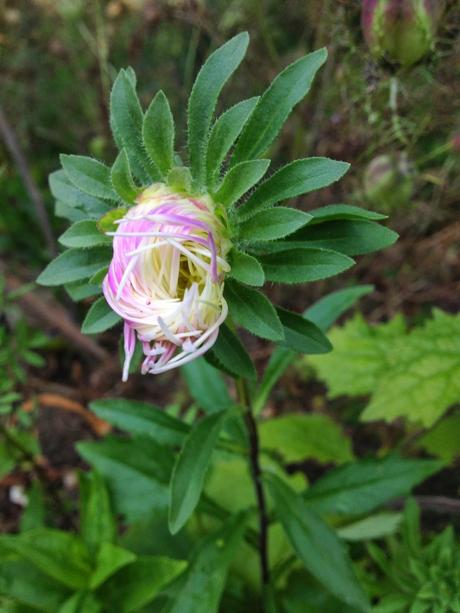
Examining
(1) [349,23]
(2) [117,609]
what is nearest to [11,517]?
(2) [117,609]

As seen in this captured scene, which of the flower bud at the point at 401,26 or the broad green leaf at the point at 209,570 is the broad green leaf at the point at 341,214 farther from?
the broad green leaf at the point at 209,570

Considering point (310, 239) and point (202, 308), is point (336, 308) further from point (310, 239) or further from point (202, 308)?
point (202, 308)

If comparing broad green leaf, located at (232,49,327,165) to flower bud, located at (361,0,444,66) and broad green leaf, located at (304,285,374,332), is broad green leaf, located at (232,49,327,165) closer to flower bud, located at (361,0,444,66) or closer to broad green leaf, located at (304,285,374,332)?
flower bud, located at (361,0,444,66)

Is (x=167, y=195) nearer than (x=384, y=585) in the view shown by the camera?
Yes

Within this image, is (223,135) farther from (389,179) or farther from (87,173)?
(389,179)

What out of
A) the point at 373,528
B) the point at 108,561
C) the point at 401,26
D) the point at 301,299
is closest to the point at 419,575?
the point at 373,528

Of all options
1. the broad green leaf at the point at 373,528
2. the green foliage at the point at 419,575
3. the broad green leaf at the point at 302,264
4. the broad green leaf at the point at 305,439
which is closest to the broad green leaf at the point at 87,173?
the broad green leaf at the point at 302,264

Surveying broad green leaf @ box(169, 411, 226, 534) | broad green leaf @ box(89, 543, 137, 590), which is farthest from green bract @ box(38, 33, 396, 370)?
broad green leaf @ box(89, 543, 137, 590)
